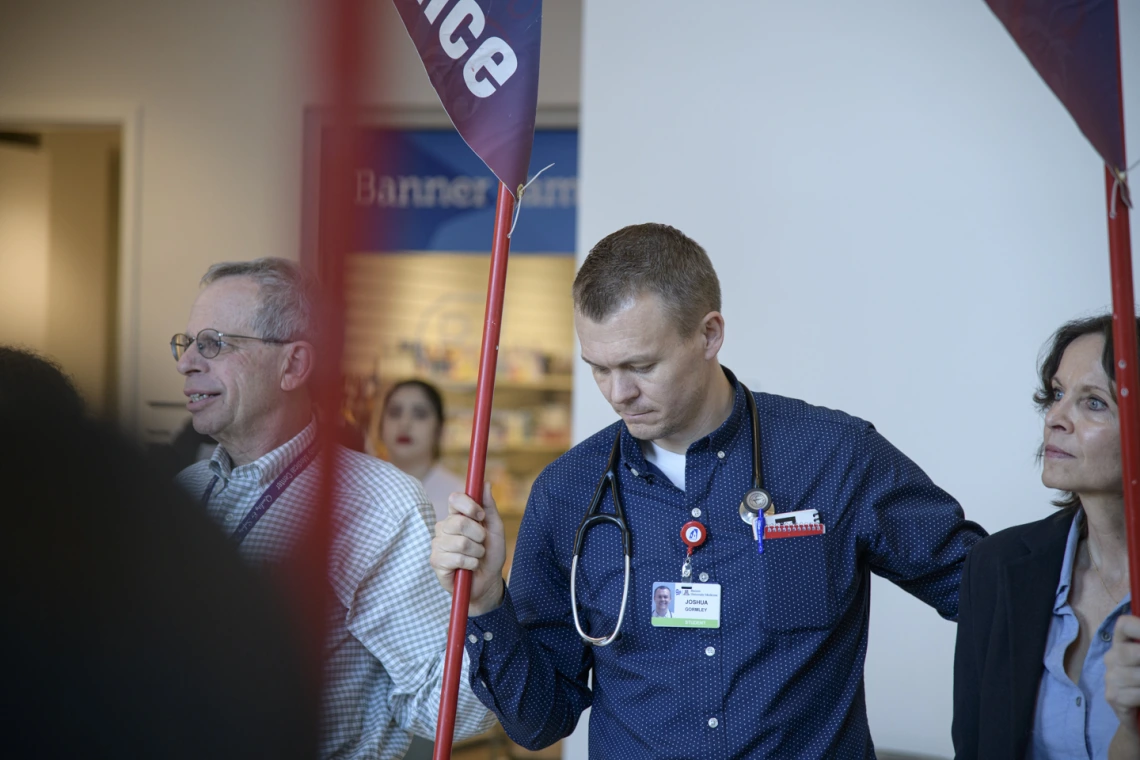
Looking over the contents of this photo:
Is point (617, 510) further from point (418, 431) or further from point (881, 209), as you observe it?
point (418, 431)

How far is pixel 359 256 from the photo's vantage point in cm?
35

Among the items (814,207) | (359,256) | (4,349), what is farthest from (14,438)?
(814,207)

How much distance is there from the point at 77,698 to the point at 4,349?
0.12 metres

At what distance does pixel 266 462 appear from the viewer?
45cm

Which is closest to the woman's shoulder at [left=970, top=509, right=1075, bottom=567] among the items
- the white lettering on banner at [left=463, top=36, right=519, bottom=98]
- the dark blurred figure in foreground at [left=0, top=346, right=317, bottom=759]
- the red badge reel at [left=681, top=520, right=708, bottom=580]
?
the red badge reel at [left=681, top=520, right=708, bottom=580]

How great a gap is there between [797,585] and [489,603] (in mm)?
528

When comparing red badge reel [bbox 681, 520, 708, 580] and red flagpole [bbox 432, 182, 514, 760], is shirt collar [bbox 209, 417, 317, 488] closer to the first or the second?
red flagpole [bbox 432, 182, 514, 760]

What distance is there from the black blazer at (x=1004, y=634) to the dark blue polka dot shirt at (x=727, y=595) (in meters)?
0.15

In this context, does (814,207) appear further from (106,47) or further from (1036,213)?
(106,47)

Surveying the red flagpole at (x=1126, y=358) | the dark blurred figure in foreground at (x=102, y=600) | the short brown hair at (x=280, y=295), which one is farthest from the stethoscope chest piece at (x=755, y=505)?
the dark blurred figure in foreground at (x=102, y=600)

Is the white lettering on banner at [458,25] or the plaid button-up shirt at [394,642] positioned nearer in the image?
the white lettering on banner at [458,25]

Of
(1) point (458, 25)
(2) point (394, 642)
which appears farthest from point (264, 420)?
(2) point (394, 642)

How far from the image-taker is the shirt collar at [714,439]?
1.88m

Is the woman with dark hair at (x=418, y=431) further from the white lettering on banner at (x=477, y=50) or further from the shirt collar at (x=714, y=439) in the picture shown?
the white lettering on banner at (x=477, y=50)
